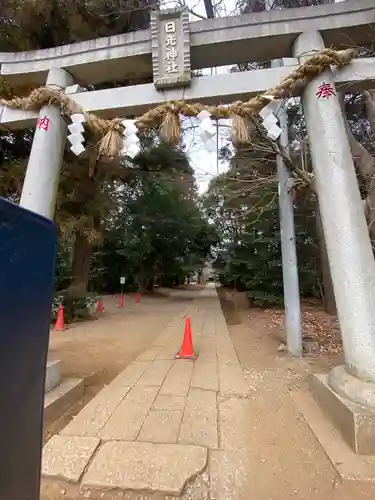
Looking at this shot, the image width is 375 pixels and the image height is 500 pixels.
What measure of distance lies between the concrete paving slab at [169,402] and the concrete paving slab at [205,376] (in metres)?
0.46

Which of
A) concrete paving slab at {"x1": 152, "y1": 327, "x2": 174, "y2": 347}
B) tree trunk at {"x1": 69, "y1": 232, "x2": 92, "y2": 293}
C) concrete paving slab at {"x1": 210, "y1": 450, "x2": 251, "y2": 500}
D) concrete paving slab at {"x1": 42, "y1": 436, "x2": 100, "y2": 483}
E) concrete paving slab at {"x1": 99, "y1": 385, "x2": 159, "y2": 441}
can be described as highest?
tree trunk at {"x1": 69, "y1": 232, "x2": 92, "y2": 293}

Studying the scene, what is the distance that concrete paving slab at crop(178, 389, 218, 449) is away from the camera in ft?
8.82

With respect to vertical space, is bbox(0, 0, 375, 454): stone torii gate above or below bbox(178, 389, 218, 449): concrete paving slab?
above

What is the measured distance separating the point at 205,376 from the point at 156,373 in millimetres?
717

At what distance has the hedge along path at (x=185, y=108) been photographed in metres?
3.33

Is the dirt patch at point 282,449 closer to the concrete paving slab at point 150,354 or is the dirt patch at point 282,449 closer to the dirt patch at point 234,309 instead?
the concrete paving slab at point 150,354

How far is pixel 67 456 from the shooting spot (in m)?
2.38

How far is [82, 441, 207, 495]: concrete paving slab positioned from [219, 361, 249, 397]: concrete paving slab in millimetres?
1473

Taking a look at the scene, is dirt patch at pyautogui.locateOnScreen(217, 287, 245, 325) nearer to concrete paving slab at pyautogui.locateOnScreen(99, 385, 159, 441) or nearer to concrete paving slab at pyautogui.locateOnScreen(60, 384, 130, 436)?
concrete paving slab at pyautogui.locateOnScreen(99, 385, 159, 441)

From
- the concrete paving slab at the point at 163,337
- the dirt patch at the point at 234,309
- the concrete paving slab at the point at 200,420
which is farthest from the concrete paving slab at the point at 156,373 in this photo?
the dirt patch at the point at 234,309

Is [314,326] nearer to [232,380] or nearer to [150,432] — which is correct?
[232,380]

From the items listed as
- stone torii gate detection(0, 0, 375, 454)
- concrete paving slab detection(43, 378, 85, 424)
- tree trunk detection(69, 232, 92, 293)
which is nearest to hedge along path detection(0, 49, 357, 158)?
stone torii gate detection(0, 0, 375, 454)

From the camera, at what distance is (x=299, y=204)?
10594 millimetres

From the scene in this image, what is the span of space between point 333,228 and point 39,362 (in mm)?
3005
